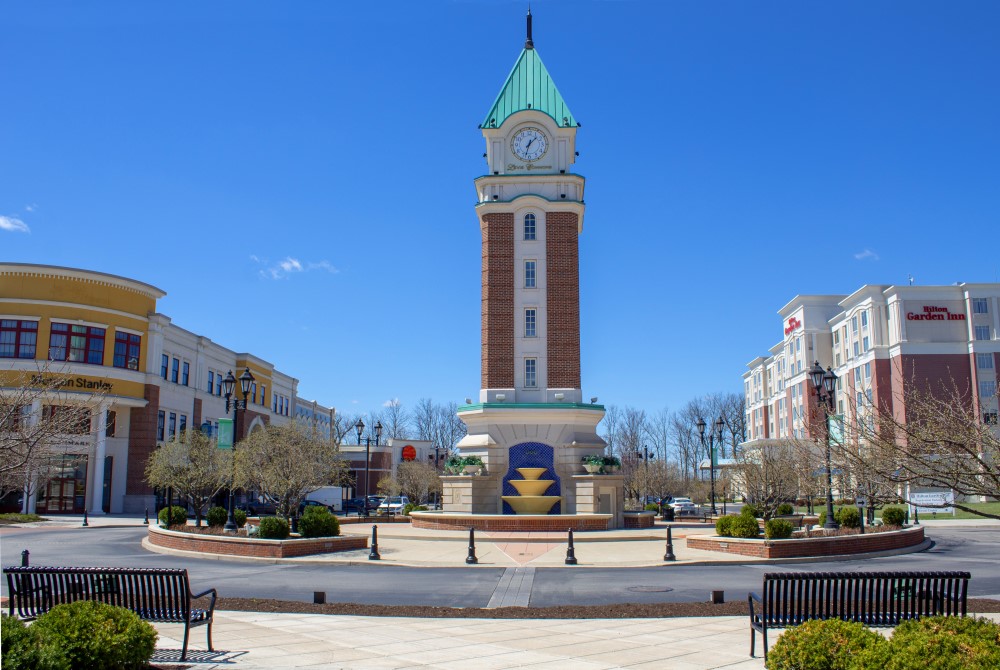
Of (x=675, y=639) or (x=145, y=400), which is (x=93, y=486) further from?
(x=675, y=639)

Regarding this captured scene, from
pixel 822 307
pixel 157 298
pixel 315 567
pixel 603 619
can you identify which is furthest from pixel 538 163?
pixel 822 307

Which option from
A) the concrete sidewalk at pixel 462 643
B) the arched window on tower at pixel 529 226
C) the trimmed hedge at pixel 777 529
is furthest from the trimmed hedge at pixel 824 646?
the arched window on tower at pixel 529 226

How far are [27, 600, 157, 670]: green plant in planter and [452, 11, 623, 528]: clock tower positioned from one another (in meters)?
26.2

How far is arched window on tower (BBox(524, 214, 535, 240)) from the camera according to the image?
127 feet

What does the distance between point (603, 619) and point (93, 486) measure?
47.9 meters

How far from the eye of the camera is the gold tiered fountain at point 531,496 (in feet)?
115

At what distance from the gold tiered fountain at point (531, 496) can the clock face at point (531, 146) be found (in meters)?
15.1

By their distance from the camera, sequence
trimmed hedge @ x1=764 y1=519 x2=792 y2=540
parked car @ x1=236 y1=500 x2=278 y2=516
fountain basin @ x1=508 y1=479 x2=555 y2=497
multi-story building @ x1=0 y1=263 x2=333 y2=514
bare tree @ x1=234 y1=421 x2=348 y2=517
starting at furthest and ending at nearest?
parked car @ x1=236 y1=500 x2=278 y2=516, multi-story building @ x1=0 y1=263 x2=333 y2=514, fountain basin @ x1=508 y1=479 x2=555 y2=497, bare tree @ x1=234 y1=421 x2=348 y2=517, trimmed hedge @ x1=764 y1=519 x2=792 y2=540

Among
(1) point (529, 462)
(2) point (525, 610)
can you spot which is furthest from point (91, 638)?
(1) point (529, 462)

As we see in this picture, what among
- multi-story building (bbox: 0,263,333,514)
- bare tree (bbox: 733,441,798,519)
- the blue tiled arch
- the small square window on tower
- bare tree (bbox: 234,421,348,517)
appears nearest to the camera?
Answer: bare tree (bbox: 234,421,348,517)

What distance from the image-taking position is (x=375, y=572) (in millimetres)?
20422

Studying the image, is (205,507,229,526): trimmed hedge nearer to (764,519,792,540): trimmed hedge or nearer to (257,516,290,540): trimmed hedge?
(257,516,290,540): trimmed hedge

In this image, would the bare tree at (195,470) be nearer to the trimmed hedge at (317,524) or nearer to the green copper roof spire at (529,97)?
the trimmed hedge at (317,524)

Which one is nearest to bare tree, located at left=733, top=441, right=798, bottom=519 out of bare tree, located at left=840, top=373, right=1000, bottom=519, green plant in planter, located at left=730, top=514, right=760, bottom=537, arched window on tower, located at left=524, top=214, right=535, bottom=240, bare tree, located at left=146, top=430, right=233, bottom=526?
green plant in planter, located at left=730, top=514, right=760, bottom=537
